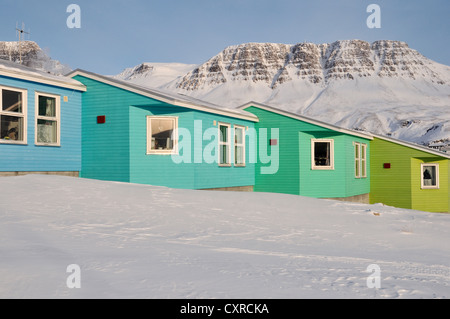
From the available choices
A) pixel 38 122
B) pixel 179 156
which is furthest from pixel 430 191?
pixel 38 122

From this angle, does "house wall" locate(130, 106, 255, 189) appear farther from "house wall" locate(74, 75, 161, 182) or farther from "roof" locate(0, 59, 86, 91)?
"roof" locate(0, 59, 86, 91)

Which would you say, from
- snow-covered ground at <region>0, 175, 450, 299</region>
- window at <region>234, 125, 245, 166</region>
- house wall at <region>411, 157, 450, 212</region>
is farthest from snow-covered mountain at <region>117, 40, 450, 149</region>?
snow-covered ground at <region>0, 175, 450, 299</region>

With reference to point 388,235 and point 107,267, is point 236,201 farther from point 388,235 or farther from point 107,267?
point 107,267

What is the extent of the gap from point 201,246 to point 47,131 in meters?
8.35

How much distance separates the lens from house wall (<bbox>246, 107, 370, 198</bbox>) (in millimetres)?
16734

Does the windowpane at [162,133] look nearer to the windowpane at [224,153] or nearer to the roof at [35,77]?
the windowpane at [224,153]

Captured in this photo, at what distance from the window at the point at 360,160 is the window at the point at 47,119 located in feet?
40.2

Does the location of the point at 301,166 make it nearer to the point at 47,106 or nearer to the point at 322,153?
the point at 322,153

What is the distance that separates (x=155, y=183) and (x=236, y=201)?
3.92 meters

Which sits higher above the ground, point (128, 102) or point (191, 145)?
point (128, 102)

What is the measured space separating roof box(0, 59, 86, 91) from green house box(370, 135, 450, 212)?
13898mm

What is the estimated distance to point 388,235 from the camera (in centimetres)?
723

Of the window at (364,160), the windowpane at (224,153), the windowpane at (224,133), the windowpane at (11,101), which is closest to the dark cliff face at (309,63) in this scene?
the window at (364,160)
